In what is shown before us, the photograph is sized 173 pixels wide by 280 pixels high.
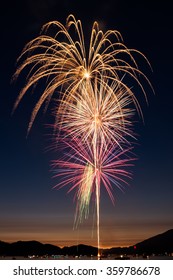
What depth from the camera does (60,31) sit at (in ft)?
88.3

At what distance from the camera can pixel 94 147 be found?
2745 centimetres

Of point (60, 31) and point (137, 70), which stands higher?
point (60, 31)

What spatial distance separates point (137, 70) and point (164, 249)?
6786 centimetres

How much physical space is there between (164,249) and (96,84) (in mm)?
67159

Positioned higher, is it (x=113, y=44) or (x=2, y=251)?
(x=113, y=44)

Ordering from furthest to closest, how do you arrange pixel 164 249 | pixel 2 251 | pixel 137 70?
pixel 164 249 < pixel 2 251 < pixel 137 70
